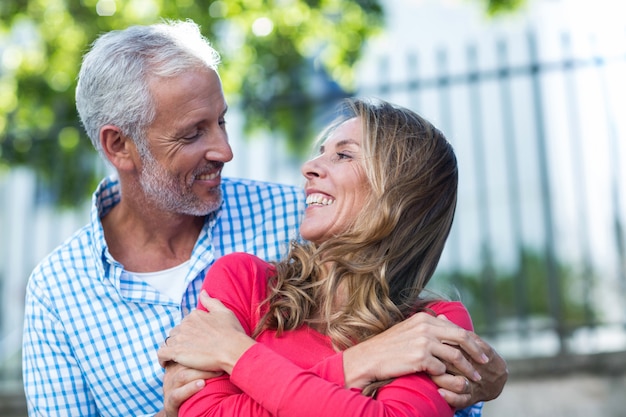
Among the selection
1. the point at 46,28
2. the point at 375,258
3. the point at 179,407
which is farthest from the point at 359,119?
the point at 46,28

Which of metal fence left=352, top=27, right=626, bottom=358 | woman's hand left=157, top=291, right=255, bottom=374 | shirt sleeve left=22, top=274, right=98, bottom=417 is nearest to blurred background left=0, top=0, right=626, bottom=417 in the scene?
metal fence left=352, top=27, right=626, bottom=358

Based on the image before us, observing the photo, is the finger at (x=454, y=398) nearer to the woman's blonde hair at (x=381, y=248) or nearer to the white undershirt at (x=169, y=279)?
the woman's blonde hair at (x=381, y=248)

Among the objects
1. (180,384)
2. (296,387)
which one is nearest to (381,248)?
(296,387)

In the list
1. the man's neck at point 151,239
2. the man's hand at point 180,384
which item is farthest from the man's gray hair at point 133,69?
the man's hand at point 180,384

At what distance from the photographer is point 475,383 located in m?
2.26

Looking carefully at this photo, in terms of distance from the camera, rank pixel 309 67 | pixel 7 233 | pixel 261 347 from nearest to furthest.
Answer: pixel 261 347
pixel 7 233
pixel 309 67

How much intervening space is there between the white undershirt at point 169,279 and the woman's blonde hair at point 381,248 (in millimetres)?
512

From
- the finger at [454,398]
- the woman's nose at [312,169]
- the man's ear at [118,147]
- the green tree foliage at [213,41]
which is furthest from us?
the green tree foliage at [213,41]

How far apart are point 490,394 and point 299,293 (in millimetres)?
608

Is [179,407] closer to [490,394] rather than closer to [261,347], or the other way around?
[261,347]

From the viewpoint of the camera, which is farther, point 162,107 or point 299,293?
point 162,107

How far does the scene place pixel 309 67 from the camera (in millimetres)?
8148

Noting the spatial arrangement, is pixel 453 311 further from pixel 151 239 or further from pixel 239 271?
pixel 151 239

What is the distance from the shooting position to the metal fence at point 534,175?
610cm
